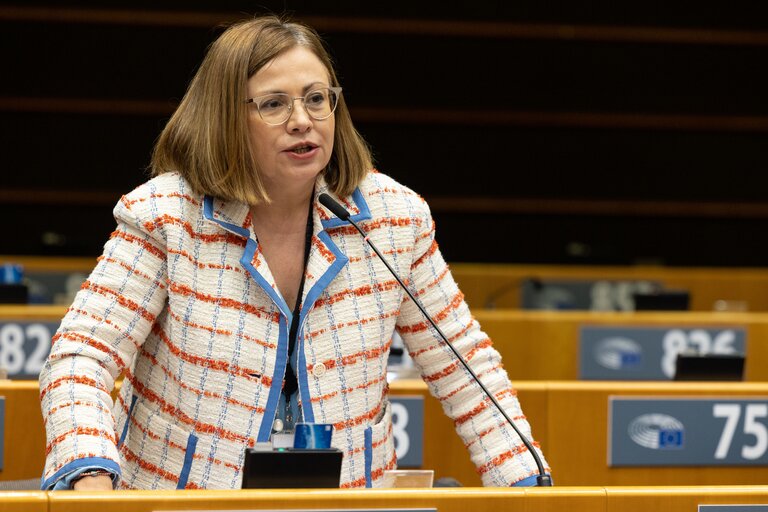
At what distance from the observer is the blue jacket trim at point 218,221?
2.07 metres

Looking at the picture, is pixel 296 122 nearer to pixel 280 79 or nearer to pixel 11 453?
pixel 280 79

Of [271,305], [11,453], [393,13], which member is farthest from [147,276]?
[393,13]

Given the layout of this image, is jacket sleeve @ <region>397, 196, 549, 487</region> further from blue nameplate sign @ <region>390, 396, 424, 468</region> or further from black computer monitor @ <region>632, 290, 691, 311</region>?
black computer monitor @ <region>632, 290, 691, 311</region>

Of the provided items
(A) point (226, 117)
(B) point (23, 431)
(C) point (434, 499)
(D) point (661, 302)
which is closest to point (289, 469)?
(C) point (434, 499)

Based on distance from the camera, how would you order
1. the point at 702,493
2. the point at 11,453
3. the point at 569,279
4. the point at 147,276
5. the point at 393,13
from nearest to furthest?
1. the point at 702,493
2. the point at 147,276
3. the point at 11,453
4. the point at 569,279
5. the point at 393,13

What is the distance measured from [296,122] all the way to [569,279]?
5.28 meters

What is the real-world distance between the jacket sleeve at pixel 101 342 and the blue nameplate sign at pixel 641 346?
10.5 ft

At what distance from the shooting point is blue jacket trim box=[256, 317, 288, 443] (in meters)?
2.05

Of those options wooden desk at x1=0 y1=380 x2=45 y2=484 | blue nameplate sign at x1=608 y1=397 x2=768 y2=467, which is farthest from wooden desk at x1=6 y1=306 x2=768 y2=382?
wooden desk at x1=0 y1=380 x2=45 y2=484

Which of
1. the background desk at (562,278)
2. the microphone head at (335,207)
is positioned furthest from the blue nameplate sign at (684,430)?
the background desk at (562,278)

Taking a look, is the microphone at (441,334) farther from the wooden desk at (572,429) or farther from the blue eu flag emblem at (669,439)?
the blue eu flag emblem at (669,439)

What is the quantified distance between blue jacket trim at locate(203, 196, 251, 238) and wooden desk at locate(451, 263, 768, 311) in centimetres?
498

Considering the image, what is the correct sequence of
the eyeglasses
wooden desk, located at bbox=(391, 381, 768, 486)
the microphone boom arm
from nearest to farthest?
1. the microphone boom arm
2. the eyeglasses
3. wooden desk, located at bbox=(391, 381, 768, 486)

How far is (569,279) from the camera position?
719cm
